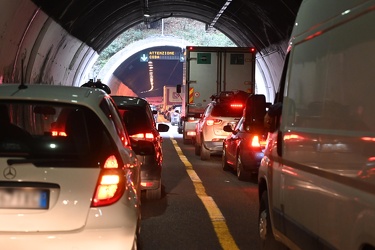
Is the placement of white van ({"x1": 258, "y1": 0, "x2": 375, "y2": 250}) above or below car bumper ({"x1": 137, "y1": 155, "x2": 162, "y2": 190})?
above

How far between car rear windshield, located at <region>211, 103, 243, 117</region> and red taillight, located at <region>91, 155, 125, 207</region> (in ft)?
36.6

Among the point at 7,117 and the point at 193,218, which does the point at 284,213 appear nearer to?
the point at 7,117

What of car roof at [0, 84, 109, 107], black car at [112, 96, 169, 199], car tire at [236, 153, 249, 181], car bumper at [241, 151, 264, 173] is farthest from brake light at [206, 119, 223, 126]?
car roof at [0, 84, 109, 107]

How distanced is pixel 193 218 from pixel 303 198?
407 cm

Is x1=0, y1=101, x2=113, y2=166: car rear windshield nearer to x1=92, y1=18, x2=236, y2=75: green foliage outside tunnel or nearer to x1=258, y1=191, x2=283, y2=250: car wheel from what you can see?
x1=258, y1=191, x2=283, y2=250: car wheel

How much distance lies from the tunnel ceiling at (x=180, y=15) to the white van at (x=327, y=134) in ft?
32.5

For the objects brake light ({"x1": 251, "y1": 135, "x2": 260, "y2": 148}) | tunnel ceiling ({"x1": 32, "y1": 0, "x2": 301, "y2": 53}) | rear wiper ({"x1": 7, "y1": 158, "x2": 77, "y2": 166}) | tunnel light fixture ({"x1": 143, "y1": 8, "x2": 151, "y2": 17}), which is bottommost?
A: brake light ({"x1": 251, "y1": 135, "x2": 260, "y2": 148})

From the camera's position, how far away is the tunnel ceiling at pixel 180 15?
17.7m

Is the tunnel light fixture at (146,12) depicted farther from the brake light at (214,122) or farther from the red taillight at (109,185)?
the red taillight at (109,185)

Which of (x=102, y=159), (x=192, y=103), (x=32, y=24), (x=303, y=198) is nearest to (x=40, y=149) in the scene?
(x=102, y=159)

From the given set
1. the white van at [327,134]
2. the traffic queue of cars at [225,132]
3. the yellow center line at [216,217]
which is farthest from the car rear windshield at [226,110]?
the white van at [327,134]

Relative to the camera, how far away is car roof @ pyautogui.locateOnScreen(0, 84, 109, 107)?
476 centimetres

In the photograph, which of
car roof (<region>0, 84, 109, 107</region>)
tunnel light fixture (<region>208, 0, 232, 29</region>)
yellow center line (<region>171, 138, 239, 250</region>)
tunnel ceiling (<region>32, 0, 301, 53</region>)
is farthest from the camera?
tunnel light fixture (<region>208, 0, 232, 29</region>)

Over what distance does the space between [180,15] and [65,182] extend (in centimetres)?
2701
